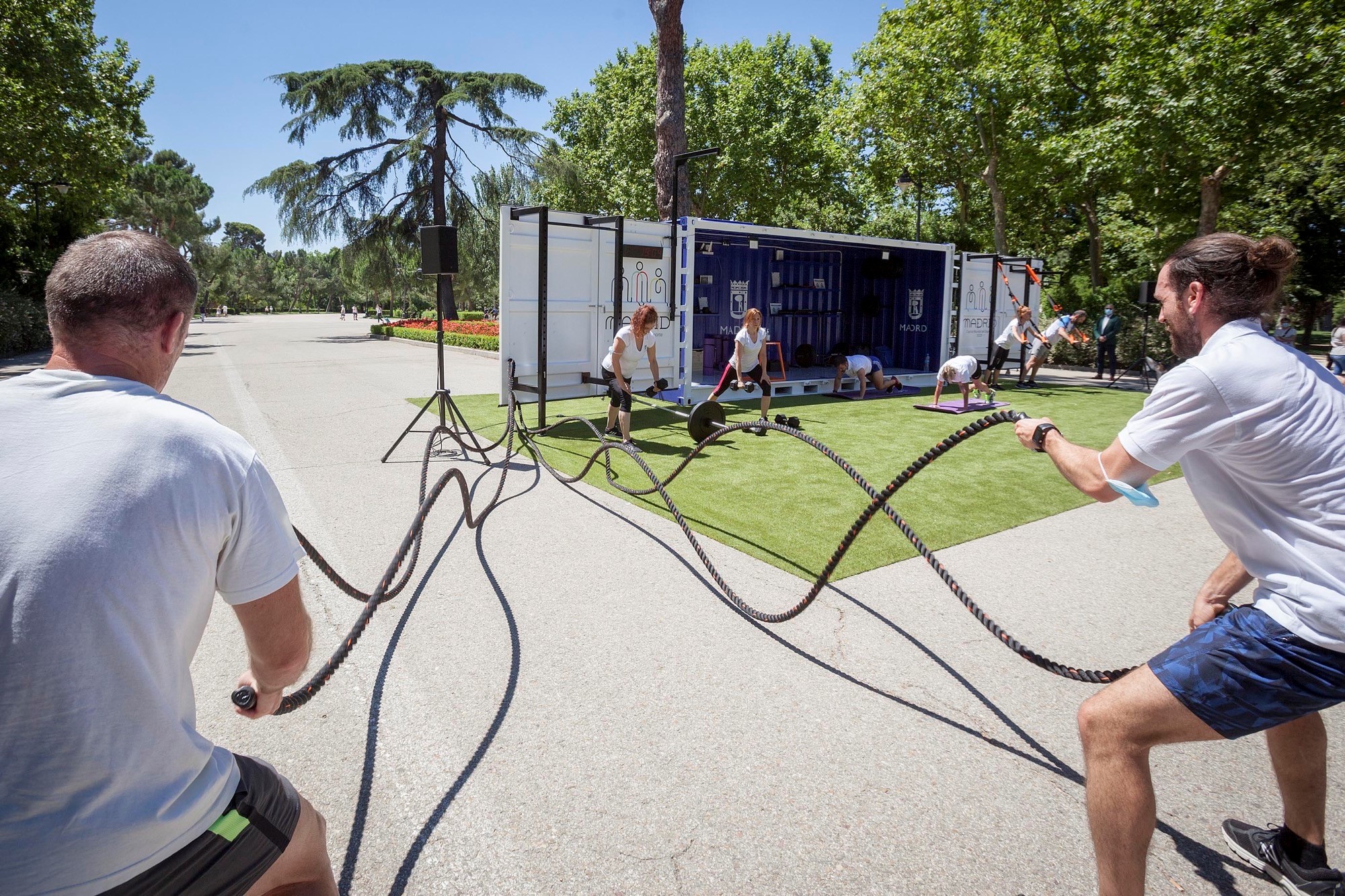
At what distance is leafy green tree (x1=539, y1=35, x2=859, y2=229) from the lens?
32.9 m

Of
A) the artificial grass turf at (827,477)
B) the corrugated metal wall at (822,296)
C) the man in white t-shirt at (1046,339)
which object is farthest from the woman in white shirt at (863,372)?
the man in white t-shirt at (1046,339)

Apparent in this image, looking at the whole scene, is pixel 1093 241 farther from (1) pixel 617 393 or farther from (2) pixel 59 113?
(2) pixel 59 113

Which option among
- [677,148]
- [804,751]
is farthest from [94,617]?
[677,148]

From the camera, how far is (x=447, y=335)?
1213 inches

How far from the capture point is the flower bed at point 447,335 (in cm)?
2700

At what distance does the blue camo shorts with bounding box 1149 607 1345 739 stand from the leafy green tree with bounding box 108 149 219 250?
54038 mm

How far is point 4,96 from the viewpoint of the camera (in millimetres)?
18656

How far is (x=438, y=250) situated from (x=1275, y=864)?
323 inches

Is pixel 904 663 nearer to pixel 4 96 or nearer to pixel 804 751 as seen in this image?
pixel 804 751

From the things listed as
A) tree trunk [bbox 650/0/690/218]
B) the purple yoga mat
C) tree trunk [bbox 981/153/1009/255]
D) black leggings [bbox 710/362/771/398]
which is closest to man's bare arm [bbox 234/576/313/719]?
black leggings [bbox 710/362/771/398]

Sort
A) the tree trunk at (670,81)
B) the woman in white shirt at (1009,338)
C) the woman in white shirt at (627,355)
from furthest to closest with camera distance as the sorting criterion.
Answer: the woman in white shirt at (1009,338) < the tree trunk at (670,81) < the woman in white shirt at (627,355)

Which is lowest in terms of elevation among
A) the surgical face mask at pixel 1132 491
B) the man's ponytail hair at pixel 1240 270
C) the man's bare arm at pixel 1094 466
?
the surgical face mask at pixel 1132 491

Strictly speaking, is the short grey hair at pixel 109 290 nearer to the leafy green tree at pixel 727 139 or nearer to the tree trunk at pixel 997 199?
the tree trunk at pixel 997 199

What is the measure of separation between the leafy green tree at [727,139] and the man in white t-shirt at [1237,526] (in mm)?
31803
